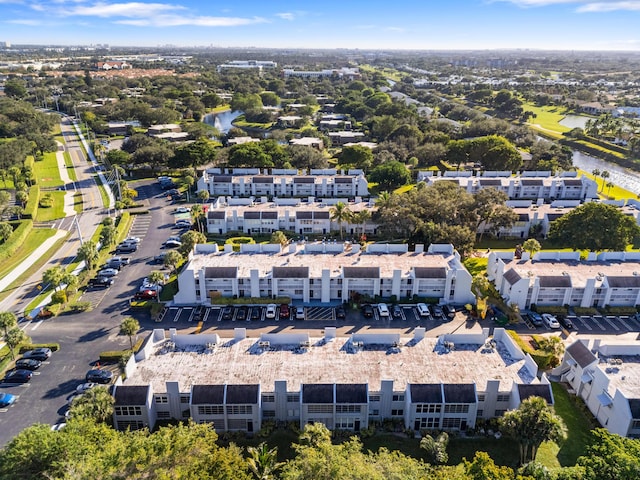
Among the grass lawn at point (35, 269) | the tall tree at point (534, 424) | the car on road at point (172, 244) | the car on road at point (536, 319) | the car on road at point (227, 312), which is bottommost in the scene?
the car on road at point (227, 312)

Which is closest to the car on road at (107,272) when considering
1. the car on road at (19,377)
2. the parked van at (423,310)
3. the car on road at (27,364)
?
the car on road at (27,364)

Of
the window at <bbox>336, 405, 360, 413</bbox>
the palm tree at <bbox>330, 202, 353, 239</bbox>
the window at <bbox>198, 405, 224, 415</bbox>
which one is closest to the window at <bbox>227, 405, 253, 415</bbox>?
the window at <bbox>198, 405, 224, 415</bbox>

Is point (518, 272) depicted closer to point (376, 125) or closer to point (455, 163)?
point (455, 163)

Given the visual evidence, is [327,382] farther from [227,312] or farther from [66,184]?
[66,184]

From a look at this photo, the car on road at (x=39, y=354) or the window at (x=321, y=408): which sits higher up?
the window at (x=321, y=408)

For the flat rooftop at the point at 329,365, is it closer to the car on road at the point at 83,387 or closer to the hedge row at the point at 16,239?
the car on road at the point at 83,387

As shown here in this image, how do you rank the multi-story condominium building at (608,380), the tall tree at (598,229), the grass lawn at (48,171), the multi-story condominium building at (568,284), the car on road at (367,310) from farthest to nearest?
1. the grass lawn at (48,171)
2. the tall tree at (598,229)
3. the multi-story condominium building at (568,284)
4. the car on road at (367,310)
5. the multi-story condominium building at (608,380)

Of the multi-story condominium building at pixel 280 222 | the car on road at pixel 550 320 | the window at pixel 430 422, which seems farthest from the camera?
the multi-story condominium building at pixel 280 222

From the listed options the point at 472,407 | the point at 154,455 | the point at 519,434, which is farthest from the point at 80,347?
the point at 519,434

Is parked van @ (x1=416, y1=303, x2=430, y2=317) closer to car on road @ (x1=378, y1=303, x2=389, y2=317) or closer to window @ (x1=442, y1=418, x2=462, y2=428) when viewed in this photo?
car on road @ (x1=378, y1=303, x2=389, y2=317)
